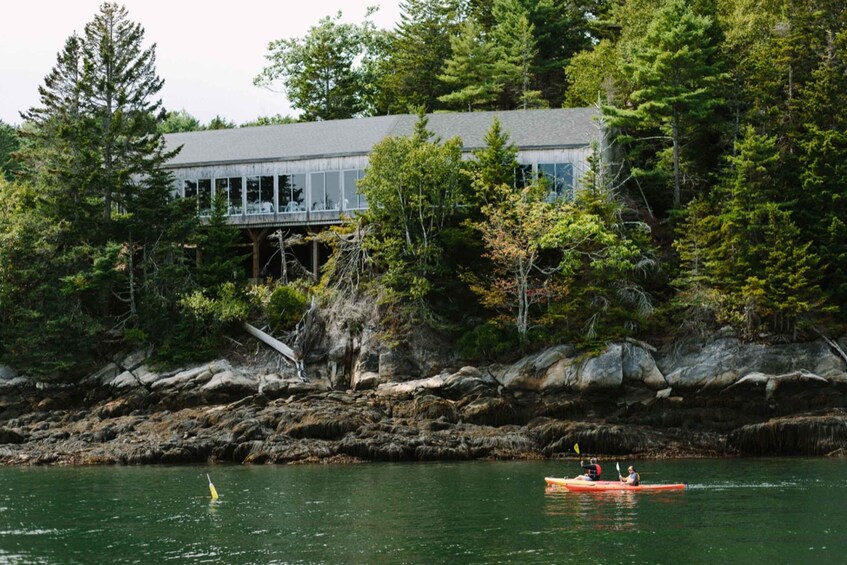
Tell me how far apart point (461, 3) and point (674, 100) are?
109ft

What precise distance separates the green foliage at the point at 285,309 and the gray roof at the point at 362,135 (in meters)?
8.17

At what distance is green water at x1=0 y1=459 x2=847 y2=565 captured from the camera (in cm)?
2423

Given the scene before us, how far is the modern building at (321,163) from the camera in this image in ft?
176

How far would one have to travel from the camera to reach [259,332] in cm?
5053

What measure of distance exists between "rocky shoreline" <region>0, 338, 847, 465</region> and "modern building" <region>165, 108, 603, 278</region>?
10.1 m

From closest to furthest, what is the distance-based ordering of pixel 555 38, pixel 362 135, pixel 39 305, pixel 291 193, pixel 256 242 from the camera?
pixel 39 305 < pixel 291 193 < pixel 256 242 < pixel 362 135 < pixel 555 38

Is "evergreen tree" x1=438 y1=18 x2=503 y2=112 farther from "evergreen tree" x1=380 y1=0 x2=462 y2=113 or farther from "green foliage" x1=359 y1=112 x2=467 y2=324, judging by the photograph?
"green foliage" x1=359 y1=112 x2=467 y2=324

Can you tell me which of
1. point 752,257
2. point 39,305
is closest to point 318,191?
point 39,305

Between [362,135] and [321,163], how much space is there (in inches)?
128

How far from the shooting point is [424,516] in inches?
1125

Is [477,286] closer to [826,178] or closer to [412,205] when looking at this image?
[412,205]

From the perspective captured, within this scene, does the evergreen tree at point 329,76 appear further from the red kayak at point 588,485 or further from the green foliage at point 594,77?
the red kayak at point 588,485

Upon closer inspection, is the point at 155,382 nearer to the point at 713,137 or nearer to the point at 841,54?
the point at 713,137

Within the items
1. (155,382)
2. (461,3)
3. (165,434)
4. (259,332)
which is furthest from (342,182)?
(461,3)
